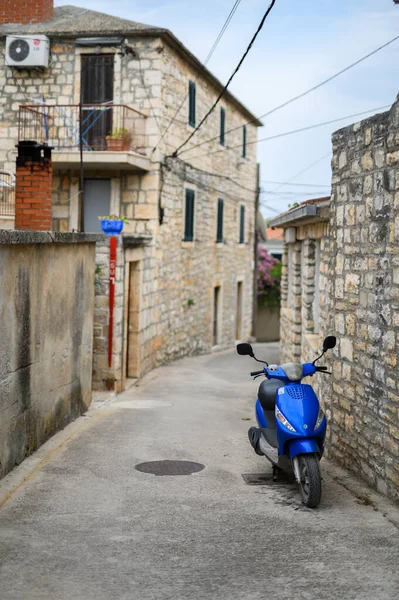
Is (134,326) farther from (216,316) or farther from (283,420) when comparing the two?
(216,316)

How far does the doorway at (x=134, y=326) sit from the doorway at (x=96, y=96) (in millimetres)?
2915

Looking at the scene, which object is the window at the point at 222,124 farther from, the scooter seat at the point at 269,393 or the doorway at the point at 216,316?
the scooter seat at the point at 269,393

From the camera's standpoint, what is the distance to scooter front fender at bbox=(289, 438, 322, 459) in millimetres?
5988

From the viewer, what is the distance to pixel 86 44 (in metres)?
15.8

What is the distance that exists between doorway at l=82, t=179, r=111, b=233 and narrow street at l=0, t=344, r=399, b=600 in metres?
8.16

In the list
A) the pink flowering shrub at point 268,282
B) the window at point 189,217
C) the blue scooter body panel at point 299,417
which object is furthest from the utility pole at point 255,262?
the blue scooter body panel at point 299,417

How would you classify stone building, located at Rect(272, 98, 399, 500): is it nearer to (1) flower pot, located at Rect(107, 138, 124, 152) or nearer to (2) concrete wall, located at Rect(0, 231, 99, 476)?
(2) concrete wall, located at Rect(0, 231, 99, 476)

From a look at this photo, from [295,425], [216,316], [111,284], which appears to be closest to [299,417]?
[295,425]

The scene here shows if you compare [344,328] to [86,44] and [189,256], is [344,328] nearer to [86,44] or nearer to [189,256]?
[86,44]

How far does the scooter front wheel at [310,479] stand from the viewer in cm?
591

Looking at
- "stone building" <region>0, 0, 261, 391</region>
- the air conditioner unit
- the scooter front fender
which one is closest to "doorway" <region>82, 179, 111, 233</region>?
"stone building" <region>0, 0, 261, 391</region>

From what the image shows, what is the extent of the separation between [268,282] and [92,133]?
15.0m

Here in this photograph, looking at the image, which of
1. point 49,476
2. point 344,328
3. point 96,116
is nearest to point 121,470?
point 49,476

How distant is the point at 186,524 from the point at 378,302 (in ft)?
7.85
